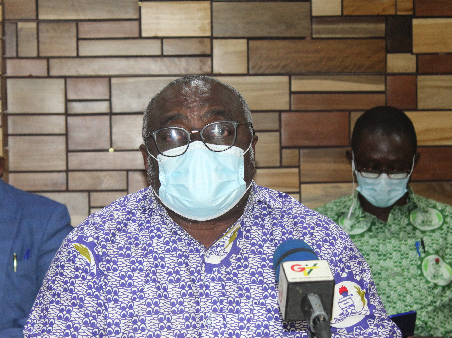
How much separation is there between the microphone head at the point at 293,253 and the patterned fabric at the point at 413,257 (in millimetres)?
1565

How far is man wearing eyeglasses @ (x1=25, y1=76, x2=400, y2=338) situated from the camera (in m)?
1.44

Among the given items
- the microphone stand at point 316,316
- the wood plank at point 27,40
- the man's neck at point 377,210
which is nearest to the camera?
the microphone stand at point 316,316

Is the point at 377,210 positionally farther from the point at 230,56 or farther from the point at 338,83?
the point at 230,56

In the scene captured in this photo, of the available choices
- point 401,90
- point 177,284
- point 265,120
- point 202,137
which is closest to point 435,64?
point 401,90

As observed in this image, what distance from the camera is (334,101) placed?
300 centimetres

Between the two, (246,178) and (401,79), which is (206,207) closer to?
(246,178)

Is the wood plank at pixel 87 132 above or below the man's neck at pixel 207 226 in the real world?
above

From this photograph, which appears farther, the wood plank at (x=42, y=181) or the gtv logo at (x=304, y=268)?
the wood plank at (x=42, y=181)

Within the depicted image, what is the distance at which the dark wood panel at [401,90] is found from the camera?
3.02 m

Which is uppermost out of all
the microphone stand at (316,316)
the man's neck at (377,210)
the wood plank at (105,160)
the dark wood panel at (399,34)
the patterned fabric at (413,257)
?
the dark wood panel at (399,34)

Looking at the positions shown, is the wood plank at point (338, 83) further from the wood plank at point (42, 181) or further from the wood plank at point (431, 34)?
the wood plank at point (42, 181)

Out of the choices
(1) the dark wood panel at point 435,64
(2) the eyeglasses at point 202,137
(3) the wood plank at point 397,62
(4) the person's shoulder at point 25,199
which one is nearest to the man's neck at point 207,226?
(2) the eyeglasses at point 202,137

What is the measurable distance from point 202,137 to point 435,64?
2148mm

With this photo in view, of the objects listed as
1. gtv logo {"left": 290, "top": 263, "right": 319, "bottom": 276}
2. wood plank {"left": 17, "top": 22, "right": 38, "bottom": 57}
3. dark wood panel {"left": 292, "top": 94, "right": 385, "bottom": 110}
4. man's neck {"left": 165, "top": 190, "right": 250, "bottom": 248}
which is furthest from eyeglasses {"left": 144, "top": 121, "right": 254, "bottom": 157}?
wood plank {"left": 17, "top": 22, "right": 38, "bottom": 57}
